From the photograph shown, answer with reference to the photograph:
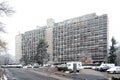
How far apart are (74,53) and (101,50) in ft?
69.2

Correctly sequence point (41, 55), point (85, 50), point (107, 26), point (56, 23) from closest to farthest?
point (41, 55) → point (107, 26) → point (85, 50) → point (56, 23)

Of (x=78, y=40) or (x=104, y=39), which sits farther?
(x=78, y=40)

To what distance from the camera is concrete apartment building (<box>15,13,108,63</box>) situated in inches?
5615

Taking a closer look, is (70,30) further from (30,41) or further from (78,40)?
(30,41)

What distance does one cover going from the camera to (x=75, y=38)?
160625 mm

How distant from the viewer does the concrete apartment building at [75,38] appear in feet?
468

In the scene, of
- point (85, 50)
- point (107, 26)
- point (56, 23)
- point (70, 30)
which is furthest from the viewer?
point (56, 23)

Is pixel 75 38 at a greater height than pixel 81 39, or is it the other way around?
pixel 75 38

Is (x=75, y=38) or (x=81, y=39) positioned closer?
(x=81, y=39)

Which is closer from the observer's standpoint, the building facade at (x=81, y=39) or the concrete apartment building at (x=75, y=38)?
the building facade at (x=81, y=39)

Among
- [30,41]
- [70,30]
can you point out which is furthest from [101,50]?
[30,41]

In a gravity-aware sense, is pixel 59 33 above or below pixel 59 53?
above

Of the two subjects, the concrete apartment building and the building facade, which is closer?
the building facade

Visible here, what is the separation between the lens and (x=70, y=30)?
165 m
